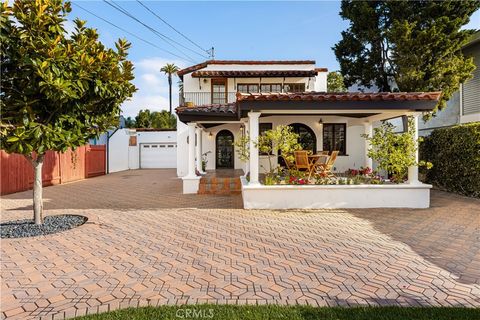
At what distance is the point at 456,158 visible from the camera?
9.90 meters

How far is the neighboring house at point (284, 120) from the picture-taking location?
26.6 feet

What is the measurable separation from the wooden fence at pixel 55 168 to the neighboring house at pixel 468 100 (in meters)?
18.8

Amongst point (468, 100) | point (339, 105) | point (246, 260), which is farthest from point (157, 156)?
point (246, 260)

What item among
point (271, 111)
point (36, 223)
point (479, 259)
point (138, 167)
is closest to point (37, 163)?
point (36, 223)

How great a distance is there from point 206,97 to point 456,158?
12016mm

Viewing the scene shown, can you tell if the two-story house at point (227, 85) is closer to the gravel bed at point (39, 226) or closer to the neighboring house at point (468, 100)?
the neighboring house at point (468, 100)

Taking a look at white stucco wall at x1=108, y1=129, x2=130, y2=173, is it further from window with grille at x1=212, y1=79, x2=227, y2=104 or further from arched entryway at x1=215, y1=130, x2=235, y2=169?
window with grille at x1=212, y1=79, x2=227, y2=104

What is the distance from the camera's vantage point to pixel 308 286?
11.8 feet

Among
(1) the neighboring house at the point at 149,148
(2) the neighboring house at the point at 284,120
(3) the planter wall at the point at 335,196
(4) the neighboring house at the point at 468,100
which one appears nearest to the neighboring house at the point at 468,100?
(4) the neighboring house at the point at 468,100

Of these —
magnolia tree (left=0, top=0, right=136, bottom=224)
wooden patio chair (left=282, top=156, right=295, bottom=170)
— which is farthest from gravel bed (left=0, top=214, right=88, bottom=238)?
wooden patio chair (left=282, top=156, right=295, bottom=170)

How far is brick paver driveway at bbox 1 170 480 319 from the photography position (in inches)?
132

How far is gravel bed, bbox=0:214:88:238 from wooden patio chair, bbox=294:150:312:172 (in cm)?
636

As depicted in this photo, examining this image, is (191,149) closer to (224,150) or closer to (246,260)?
(224,150)

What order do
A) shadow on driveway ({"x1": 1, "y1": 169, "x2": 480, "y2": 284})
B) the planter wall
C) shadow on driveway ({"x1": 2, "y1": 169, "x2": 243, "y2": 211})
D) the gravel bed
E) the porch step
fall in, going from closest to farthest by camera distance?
shadow on driveway ({"x1": 1, "y1": 169, "x2": 480, "y2": 284}), the gravel bed, the planter wall, shadow on driveway ({"x1": 2, "y1": 169, "x2": 243, "y2": 211}), the porch step
